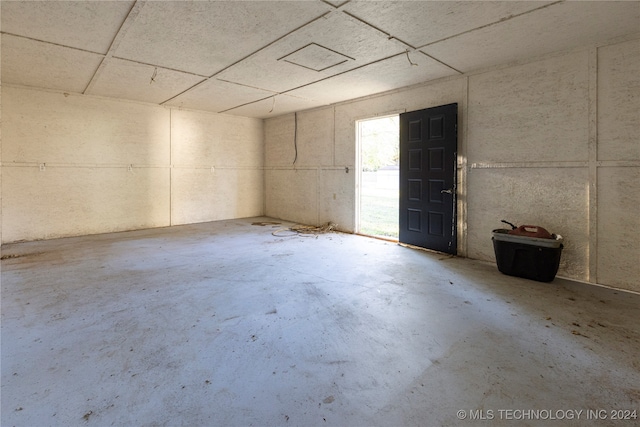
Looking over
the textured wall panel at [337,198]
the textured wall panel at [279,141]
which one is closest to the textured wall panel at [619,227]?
the textured wall panel at [337,198]

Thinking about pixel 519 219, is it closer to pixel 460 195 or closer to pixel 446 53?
pixel 460 195

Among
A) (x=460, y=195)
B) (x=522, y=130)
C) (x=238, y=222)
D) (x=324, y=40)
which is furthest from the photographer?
(x=238, y=222)

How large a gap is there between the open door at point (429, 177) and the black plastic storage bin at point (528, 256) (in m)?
0.89

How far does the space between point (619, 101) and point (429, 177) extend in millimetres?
2194

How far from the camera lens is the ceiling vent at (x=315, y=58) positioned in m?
3.60

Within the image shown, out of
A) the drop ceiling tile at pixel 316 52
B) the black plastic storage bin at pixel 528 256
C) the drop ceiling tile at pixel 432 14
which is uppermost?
the drop ceiling tile at pixel 316 52

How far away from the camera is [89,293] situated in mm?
3094

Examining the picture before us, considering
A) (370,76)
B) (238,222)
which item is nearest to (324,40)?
(370,76)

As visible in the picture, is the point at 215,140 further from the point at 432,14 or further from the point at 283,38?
the point at 432,14

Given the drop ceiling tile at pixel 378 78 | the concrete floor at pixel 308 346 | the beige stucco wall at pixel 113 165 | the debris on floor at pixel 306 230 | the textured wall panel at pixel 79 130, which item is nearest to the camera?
the concrete floor at pixel 308 346

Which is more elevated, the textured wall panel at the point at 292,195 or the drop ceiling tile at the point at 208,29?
the drop ceiling tile at the point at 208,29

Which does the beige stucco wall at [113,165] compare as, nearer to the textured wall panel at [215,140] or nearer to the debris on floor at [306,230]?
the textured wall panel at [215,140]

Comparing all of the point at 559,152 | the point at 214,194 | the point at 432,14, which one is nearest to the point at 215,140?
the point at 214,194

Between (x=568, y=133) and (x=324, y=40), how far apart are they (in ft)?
9.60
